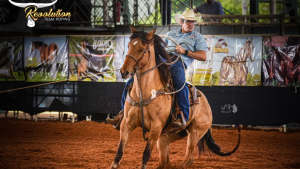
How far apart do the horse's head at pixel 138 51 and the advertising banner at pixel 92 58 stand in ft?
24.7

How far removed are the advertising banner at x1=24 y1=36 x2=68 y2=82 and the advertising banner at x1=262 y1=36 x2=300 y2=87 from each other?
22.7 feet

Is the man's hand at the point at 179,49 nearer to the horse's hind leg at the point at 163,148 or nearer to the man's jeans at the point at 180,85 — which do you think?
the man's jeans at the point at 180,85

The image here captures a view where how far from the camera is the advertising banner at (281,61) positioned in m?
11.9

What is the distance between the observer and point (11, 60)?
13516mm

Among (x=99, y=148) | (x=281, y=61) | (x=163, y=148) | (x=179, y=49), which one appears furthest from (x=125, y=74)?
(x=281, y=61)

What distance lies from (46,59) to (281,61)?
8.15 m

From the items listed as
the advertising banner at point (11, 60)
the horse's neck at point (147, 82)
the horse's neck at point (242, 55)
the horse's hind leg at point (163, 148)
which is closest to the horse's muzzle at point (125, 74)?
the horse's neck at point (147, 82)

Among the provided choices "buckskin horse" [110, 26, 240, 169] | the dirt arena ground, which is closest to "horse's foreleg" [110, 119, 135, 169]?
"buckskin horse" [110, 26, 240, 169]

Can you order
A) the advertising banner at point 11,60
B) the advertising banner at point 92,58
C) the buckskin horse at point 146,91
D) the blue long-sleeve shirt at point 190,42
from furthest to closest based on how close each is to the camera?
the advertising banner at point 11,60 < the advertising banner at point 92,58 < the blue long-sleeve shirt at point 190,42 < the buckskin horse at point 146,91

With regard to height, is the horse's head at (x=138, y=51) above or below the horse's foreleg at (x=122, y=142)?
above

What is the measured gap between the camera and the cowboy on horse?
5820 mm

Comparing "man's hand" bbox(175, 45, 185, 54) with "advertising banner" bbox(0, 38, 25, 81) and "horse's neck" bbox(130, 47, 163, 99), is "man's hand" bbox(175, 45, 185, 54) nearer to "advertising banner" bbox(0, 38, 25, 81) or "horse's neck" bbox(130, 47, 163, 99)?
"horse's neck" bbox(130, 47, 163, 99)

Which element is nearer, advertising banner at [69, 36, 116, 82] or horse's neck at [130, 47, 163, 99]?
horse's neck at [130, 47, 163, 99]

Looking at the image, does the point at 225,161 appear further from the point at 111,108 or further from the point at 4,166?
the point at 111,108
